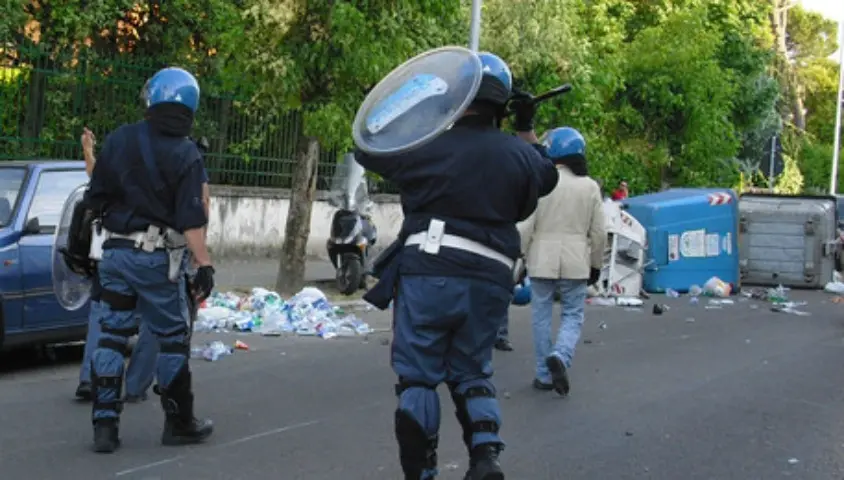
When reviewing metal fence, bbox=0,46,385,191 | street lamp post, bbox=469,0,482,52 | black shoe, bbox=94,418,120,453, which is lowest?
black shoe, bbox=94,418,120,453

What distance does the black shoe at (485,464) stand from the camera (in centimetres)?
472

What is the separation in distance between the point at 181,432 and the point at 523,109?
94.0 inches

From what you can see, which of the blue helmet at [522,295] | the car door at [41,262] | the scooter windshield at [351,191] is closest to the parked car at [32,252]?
the car door at [41,262]

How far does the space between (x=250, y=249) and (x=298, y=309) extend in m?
6.29

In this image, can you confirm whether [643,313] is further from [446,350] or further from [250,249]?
[446,350]

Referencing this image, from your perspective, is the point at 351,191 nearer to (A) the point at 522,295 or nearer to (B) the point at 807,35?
(A) the point at 522,295

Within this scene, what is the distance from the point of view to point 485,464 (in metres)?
4.75

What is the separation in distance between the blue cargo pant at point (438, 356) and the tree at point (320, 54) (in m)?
8.00

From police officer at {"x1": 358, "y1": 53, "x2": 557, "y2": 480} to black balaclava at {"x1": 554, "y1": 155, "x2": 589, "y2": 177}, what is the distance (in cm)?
325

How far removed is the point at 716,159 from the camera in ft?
84.0

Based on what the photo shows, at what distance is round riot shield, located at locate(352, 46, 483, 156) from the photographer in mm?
4738

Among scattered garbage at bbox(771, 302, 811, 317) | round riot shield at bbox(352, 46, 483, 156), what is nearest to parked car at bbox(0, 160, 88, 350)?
round riot shield at bbox(352, 46, 483, 156)

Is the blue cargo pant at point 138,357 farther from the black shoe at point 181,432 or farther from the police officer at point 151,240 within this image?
the police officer at point 151,240

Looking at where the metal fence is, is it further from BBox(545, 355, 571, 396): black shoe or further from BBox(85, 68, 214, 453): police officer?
BBox(85, 68, 214, 453): police officer
